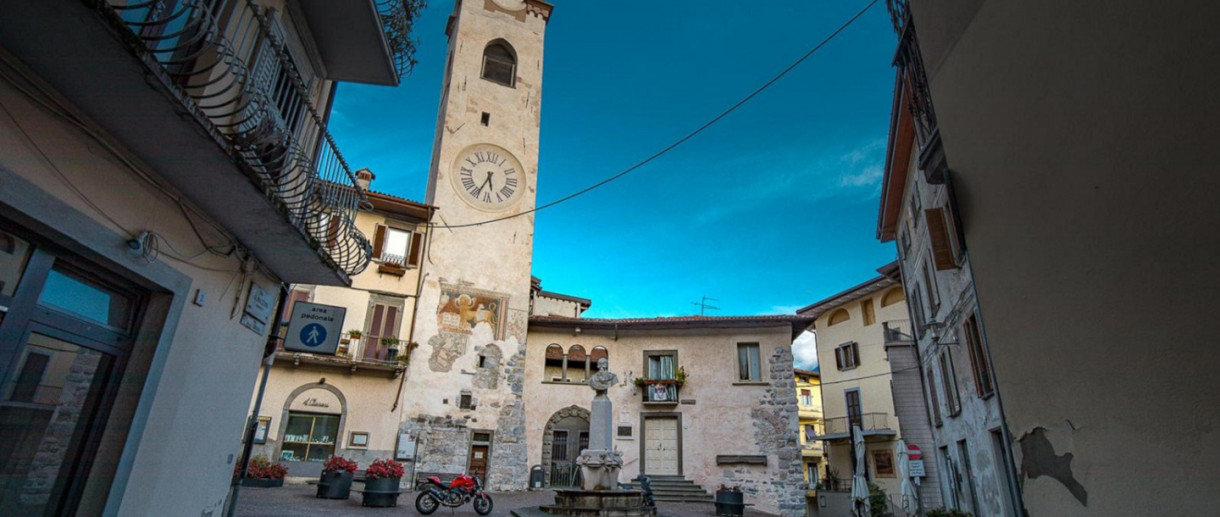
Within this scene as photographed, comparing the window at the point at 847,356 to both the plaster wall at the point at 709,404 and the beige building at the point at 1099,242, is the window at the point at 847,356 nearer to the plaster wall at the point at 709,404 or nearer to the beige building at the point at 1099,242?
the plaster wall at the point at 709,404

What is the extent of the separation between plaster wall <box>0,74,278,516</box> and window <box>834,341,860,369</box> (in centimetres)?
2813

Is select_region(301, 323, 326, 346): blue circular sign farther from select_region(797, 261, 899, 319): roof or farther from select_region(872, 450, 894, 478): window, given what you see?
select_region(872, 450, 894, 478): window

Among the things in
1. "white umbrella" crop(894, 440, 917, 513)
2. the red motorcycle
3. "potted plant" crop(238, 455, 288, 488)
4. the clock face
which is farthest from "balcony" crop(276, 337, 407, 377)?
"white umbrella" crop(894, 440, 917, 513)

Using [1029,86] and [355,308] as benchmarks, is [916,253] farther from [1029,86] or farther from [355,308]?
[355,308]

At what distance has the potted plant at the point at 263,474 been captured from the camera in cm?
1364

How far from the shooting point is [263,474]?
13.9 metres

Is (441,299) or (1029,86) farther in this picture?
(441,299)

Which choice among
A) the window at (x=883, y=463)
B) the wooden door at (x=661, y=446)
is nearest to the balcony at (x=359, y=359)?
the wooden door at (x=661, y=446)

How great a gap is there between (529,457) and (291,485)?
715 cm

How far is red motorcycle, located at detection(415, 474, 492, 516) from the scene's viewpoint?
11594mm

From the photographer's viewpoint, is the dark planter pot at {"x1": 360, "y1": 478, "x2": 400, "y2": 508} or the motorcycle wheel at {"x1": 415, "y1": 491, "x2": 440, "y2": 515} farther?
the dark planter pot at {"x1": 360, "y1": 478, "x2": 400, "y2": 508}

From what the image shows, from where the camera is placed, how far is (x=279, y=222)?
4973mm

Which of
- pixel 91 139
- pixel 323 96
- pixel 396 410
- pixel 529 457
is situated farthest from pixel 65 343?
pixel 529 457

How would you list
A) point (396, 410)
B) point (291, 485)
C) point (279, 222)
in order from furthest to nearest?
point (396, 410), point (291, 485), point (279, 222)
